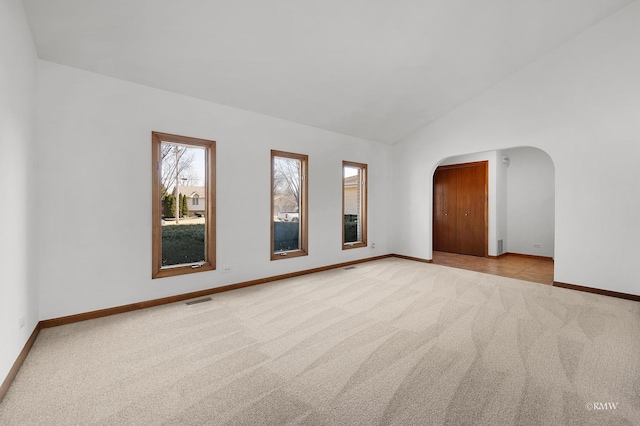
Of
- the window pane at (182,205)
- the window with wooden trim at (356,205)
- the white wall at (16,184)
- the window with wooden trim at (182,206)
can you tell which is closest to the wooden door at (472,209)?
the window with wooden trim at (356,205)

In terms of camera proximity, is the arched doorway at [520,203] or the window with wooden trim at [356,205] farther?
the arched doorway at [520,203]

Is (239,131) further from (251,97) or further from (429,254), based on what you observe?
(429,254)

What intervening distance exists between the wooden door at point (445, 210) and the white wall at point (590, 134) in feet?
8.87

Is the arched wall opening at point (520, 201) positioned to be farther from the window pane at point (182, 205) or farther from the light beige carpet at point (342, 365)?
the window pane at point (182, 205)

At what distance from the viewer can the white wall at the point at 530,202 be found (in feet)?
21.9

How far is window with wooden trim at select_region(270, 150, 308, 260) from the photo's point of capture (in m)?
4.80

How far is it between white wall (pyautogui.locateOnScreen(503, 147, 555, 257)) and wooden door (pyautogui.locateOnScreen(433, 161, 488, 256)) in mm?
911

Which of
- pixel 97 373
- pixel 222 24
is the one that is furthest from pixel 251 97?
pixel 97 373

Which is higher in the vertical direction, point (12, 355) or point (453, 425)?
point (12, 355)

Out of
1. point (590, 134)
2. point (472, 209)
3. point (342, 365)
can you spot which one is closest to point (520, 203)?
point (472, 209)

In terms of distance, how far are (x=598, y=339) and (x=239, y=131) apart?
4834 mm

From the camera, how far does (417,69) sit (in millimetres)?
4215

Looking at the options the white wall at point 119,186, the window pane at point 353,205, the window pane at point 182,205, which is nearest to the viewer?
the white wall at point 119,186

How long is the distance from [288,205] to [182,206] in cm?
179
